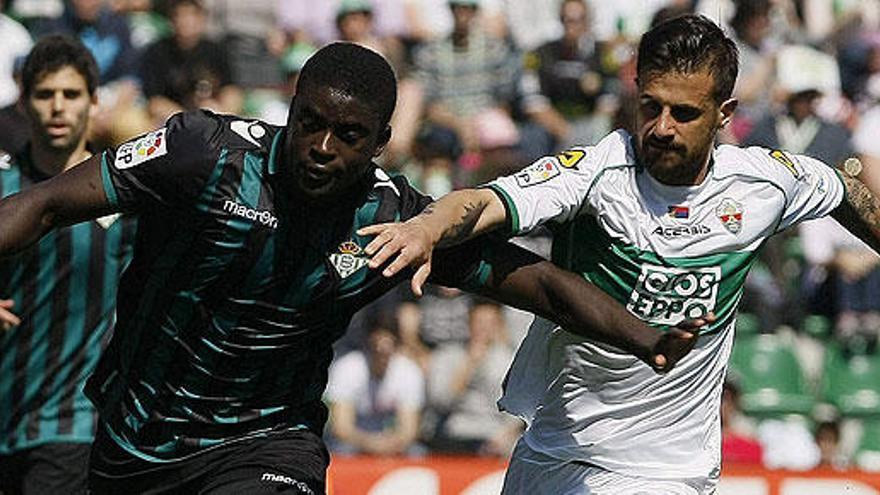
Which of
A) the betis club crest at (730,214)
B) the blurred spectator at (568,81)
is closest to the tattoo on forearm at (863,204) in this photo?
the betis club crest at (730,214)

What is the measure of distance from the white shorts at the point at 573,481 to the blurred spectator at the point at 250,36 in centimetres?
880

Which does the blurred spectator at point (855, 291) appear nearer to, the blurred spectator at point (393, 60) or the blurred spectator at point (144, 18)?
the blurred spectator at point (393, 60)

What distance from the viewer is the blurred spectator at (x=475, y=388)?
1289 centimetres

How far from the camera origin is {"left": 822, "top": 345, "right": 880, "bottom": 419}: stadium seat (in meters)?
13.8

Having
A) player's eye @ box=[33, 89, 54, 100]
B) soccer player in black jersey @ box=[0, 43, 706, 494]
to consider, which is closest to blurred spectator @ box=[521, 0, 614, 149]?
player's eye @ box=[33, 89, 54, 100]

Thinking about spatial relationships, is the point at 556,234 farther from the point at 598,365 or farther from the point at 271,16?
the point at 271,16

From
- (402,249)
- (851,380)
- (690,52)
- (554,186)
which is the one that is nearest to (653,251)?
(554,186)

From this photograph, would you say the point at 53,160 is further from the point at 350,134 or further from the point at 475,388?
the point at 475,388

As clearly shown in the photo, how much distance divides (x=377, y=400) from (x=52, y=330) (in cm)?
530

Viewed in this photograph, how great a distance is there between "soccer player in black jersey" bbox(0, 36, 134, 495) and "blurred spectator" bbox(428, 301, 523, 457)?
5325 millimetres

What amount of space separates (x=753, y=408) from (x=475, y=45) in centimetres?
382

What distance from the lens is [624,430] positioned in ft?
21.3

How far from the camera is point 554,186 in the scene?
247 inches

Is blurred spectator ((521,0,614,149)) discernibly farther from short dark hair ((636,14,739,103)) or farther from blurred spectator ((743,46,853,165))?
short dark hair ((636,14,739,103))
